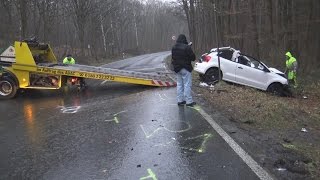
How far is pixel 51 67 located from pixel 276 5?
69.1ft

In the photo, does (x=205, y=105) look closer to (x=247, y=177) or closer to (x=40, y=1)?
(x=247, y=177)

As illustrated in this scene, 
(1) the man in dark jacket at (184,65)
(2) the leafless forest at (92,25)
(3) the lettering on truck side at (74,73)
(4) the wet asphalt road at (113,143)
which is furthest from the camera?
(2) the leafless forest at (92,25)

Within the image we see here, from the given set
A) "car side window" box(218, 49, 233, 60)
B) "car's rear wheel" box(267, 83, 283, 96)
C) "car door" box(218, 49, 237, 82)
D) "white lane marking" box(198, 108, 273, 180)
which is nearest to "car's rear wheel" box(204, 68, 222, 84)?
"car door" box(218, 49, 237, 82)

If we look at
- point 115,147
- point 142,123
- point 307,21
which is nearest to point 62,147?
point 115,147

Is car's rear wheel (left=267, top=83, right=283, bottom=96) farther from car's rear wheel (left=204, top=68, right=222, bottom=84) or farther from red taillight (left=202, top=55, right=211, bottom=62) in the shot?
red taillight (left=202, top=55, right=211, bottom=62)

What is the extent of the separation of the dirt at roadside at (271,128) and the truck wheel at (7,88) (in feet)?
20.7

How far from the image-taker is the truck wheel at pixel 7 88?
1512 cm

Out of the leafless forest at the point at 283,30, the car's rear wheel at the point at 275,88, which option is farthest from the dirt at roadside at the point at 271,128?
the leafless forest at the point at 283,30

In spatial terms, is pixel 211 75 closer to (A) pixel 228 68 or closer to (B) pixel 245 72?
(A) pixel 228 68

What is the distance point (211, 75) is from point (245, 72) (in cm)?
137

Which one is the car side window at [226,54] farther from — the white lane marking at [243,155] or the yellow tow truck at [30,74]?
the white lane marking at [243,155]

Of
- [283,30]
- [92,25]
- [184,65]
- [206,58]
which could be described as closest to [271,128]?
[184,65]

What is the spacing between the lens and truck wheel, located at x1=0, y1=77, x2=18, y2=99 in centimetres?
1512

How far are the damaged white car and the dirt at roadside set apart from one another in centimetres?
147
